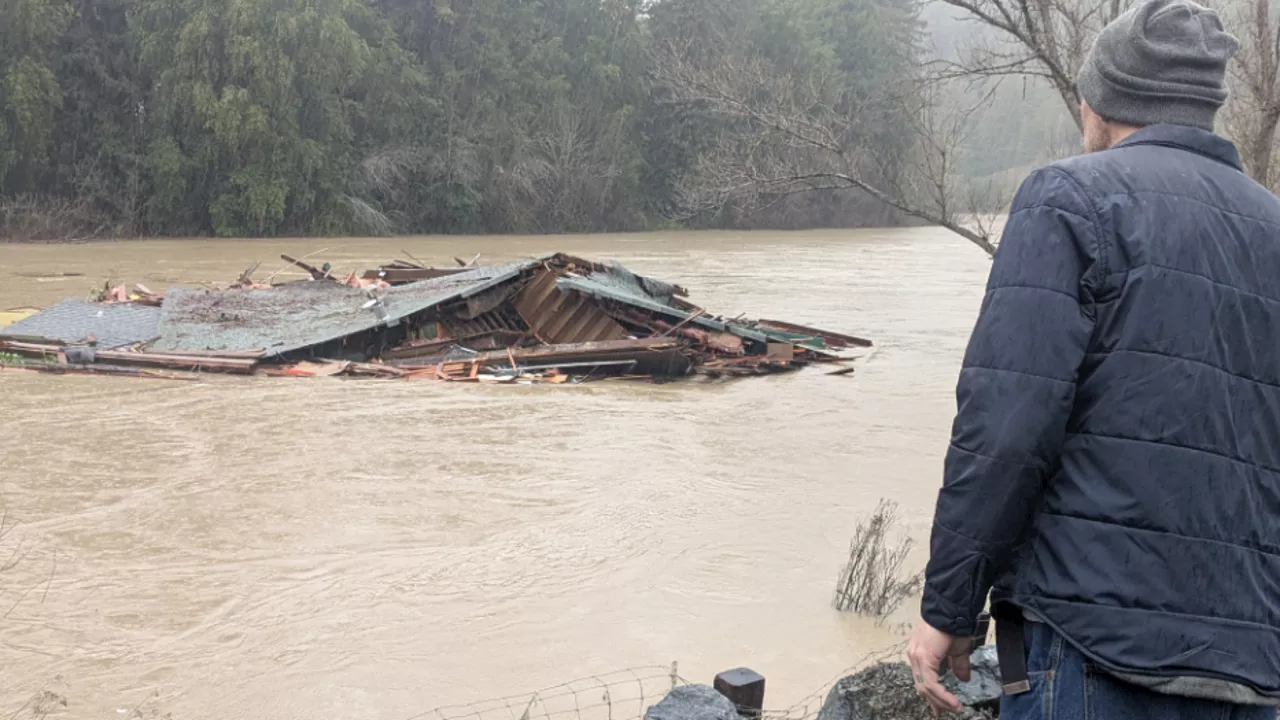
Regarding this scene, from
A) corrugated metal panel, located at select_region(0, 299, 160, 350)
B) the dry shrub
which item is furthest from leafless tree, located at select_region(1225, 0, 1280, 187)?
corrugated metal panel, located at select_region(0, 299, 160, 350)

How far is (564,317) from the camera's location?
16375mm

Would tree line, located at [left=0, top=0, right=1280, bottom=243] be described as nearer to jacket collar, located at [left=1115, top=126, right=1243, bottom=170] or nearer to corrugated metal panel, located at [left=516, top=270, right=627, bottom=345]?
corrugated metal panel, located at [left=516, top=270, right=627, bottom=345]

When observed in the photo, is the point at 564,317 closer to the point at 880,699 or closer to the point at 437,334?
the point at 437,334

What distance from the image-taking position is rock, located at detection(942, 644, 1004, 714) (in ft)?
11.8

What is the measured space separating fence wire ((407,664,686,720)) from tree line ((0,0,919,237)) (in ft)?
88.6

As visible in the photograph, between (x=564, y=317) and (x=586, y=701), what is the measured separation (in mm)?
10933

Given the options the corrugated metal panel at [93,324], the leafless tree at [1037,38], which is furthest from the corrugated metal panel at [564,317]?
the leafless tree at [1037,38]

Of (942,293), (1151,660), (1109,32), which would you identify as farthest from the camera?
(942,293)

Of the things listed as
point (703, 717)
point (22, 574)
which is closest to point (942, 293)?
point (22, 574)

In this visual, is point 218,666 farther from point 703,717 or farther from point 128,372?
point 128,372

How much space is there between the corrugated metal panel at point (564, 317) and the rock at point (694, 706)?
1257cm

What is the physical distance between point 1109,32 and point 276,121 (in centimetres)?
4218

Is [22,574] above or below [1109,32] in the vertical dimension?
below

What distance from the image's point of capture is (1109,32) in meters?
2.18
